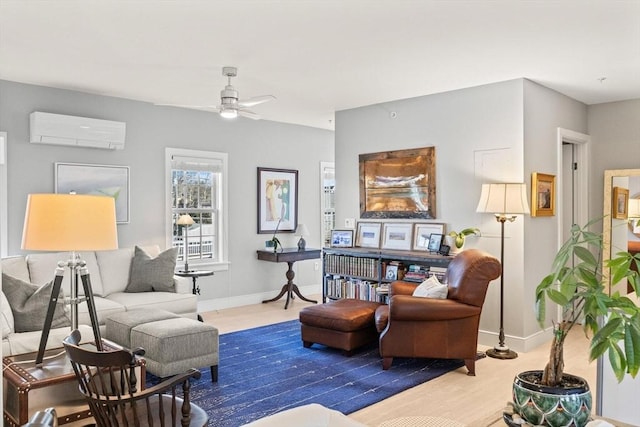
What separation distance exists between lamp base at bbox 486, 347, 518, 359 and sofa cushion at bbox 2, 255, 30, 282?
416 centimetres

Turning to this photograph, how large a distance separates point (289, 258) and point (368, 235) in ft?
4.29

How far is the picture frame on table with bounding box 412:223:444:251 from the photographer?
533 cm

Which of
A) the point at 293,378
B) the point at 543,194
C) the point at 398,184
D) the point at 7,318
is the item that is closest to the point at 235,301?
the point at 398,184

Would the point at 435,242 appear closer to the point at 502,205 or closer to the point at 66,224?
the point at 502,205

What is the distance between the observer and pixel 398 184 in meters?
5.72

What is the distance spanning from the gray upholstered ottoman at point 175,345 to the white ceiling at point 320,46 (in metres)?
2.06

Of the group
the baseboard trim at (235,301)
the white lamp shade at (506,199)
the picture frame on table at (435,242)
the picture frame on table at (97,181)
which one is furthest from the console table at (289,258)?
the white lamp shade at (506,199)

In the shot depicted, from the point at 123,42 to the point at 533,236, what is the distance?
3927 millimetres

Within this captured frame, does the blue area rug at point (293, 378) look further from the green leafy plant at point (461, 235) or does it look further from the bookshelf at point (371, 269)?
the green leafy plant at point (461, 235)

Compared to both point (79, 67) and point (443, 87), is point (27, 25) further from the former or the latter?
point (443, 87)

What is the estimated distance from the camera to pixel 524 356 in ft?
15.1

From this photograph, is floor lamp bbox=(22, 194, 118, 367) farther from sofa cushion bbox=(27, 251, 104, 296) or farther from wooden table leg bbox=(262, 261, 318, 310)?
wooden table leg bbox=(262, 261, 318, 310)

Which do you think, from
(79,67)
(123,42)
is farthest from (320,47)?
(79,67)

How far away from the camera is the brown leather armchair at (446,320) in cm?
401
